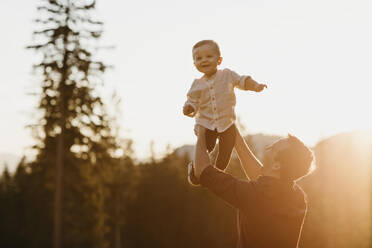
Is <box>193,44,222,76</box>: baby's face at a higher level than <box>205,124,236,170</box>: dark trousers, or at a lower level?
higher

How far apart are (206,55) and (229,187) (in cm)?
104

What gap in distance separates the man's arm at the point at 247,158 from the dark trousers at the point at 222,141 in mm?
77

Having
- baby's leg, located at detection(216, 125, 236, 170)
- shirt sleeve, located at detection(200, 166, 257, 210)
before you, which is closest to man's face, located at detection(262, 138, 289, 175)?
shirt sleeve, located at detection(200, 166, 257, 210)

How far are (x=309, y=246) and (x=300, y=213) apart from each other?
4534 centimetres

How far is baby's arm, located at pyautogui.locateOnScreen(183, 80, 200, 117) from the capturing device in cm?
401

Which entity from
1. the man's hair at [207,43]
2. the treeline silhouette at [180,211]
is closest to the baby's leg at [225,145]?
the man's hair at [207,43]

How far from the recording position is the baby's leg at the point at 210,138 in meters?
4.03

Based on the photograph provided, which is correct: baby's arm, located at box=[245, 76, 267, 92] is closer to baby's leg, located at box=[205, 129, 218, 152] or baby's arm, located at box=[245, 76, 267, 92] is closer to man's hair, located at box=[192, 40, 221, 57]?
man's hair, located at box=[192, 40, 221, 57]

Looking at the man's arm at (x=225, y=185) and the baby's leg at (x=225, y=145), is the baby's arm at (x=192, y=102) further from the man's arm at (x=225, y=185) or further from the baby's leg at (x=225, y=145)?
the man's arm at (x=225, y=185)

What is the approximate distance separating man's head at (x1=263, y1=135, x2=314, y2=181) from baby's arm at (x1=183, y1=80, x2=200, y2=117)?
0.66 metres

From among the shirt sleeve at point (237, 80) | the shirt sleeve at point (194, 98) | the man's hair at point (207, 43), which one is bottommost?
the shirt sleeve at point (194, 98)

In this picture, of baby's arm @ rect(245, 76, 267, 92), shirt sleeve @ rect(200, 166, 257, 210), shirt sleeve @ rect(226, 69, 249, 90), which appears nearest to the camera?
shirt sleeve @ rect(200, 166, 257, 210)

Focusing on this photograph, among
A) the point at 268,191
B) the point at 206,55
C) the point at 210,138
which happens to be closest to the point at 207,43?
the point at 206,55

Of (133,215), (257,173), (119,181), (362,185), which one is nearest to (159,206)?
(133,215)
